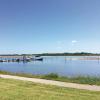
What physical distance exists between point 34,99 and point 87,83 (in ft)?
17.7

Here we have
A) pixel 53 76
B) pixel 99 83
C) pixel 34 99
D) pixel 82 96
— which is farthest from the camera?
pixel 53 76

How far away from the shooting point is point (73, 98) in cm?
841

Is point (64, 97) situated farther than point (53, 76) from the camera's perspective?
No

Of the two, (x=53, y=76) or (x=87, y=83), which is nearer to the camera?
(x=87, y=83)

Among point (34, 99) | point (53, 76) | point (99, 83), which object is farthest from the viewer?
point (53, 76)

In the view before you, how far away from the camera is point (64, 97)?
8.55 m

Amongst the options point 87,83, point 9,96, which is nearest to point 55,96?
point 9,96

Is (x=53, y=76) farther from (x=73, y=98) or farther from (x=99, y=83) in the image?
(x=73, y=98)

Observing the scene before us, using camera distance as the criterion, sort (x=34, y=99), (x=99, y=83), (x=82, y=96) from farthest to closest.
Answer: (x=99, y=83)
(x=82, y=96)
(x=34, y=99)

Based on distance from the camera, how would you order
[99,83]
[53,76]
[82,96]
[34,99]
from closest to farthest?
[34,99], [82,96], [99,83], [53,76]

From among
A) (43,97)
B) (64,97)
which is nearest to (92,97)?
(64,97)

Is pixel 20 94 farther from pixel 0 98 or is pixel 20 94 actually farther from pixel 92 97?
pixel 92 97

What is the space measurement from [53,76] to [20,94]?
300 inches

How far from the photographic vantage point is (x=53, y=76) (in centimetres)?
1647
